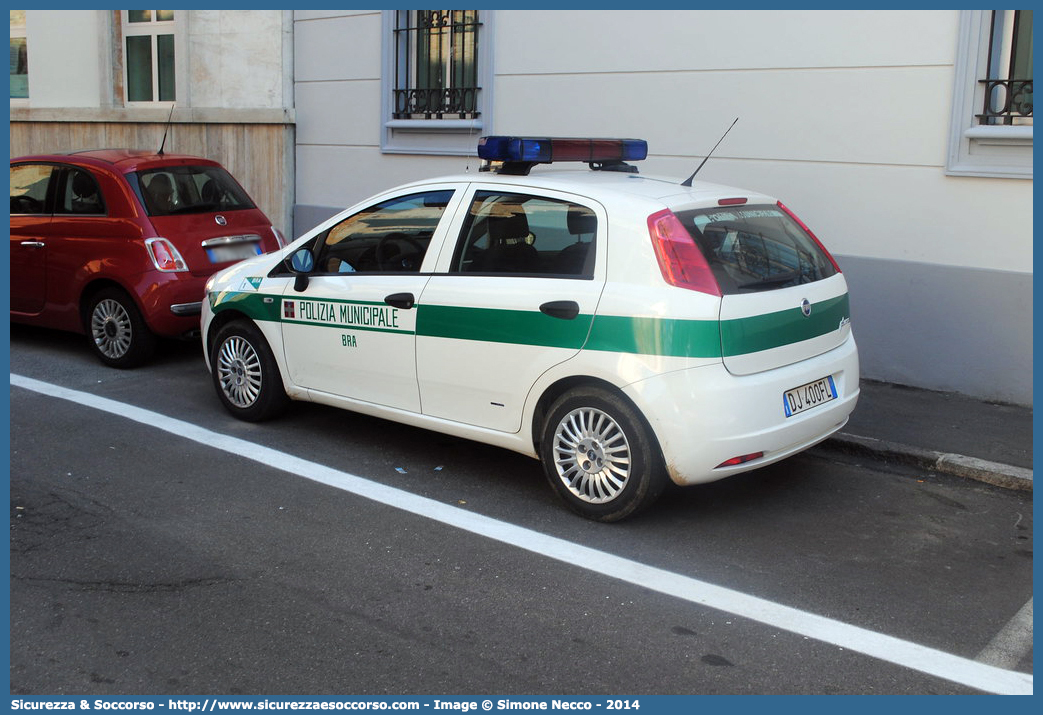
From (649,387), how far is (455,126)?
20.4 feet

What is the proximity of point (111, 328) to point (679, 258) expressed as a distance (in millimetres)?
5177

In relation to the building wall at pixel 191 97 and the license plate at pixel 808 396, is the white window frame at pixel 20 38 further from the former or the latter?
the license plate at pixel 808 396

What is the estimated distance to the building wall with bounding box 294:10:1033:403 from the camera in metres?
7.38

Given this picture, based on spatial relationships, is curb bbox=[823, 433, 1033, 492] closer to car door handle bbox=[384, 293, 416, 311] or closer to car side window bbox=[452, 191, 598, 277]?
car side window bbox=[452, 191, 598, 277]

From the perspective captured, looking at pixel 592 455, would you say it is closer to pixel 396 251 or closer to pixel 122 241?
pixel 396 251

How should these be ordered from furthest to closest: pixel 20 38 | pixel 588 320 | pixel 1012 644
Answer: pixel 20 38
pixel 588 320
pixel 1012 644

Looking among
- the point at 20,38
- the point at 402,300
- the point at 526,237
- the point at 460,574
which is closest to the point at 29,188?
the point at 402,300

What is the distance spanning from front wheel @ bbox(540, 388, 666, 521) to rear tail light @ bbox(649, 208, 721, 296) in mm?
618

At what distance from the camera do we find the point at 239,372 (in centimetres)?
680

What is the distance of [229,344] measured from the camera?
6805 millimetres

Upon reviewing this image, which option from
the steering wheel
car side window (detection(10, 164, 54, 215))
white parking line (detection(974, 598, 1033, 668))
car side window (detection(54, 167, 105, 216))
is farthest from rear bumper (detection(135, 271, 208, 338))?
white parking line (detection(974, 598, 1033, 668))

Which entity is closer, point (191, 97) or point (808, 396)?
point (808, 396)

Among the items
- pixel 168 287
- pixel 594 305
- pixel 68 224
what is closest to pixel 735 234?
pixel 594 305

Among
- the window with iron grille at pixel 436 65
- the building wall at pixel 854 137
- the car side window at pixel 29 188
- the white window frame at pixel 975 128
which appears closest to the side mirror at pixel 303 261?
the car side window at pixel 29 188
